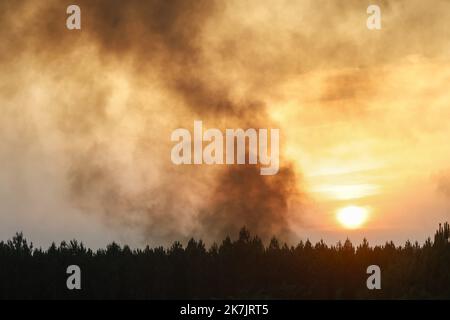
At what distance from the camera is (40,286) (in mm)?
30375

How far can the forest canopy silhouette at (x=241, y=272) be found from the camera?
94.8 feet

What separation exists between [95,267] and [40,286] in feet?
7.51

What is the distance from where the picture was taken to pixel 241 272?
30203 mm

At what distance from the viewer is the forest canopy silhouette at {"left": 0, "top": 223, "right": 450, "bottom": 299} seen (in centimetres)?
2891

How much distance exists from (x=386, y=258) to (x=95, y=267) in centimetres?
1198
